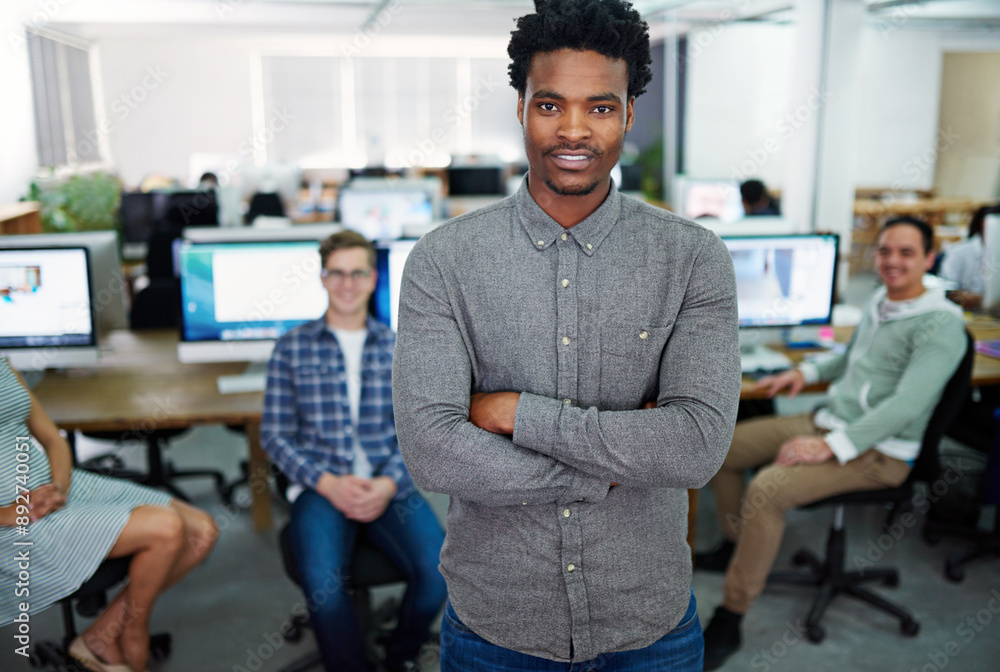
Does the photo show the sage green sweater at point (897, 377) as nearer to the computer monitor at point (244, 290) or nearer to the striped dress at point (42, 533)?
the computer monitor at point (244, 290)

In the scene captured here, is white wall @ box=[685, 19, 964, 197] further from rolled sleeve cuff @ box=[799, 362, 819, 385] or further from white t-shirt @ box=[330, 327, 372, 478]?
white t-shirt @ box=[330, 327, 372, 478]

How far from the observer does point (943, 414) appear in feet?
8.25

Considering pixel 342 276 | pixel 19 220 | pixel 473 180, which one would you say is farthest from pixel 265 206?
pixel 342 276

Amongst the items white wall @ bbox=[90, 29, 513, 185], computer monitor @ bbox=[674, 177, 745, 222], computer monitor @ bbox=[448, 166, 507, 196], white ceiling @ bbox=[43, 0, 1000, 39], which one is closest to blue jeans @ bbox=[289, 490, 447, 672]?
computer monitor @ bbox=[674, 177, 745, 222]

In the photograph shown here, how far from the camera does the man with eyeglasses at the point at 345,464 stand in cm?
215

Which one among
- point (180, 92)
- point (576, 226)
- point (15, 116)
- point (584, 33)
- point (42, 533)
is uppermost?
point (180, 92)

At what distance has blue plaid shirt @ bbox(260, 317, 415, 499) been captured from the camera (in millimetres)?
2373

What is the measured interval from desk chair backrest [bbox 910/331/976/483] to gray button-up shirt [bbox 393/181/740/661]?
1707 mm

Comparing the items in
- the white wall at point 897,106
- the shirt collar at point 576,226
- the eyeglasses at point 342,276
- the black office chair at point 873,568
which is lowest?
Answer: the black office chair at point 873,568

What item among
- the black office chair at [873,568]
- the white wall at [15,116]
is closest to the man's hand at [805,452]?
the black office chair at [873,568]

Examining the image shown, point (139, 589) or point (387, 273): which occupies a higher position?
point (387, 273)

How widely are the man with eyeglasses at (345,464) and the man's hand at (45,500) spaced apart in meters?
0.53

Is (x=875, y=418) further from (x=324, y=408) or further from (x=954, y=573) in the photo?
(x=324, y=408)

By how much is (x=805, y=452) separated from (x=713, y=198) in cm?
454
